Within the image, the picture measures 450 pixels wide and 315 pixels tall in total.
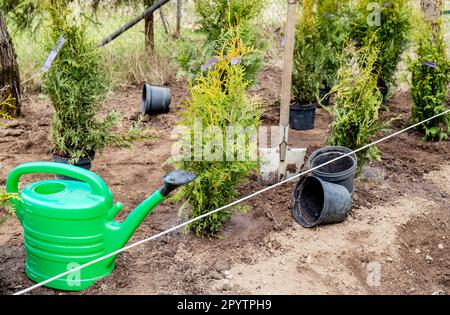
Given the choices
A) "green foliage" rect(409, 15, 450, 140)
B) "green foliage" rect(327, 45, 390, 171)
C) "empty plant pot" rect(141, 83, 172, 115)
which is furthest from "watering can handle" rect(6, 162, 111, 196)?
"green foliage" rect(409, 15, 450, 140)

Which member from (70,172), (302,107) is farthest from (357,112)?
(70,172)

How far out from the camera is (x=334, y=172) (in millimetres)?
4391

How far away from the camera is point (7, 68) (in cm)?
579

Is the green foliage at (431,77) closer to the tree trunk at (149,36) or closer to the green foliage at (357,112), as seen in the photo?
the green foliage at (357,112)

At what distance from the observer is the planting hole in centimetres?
303

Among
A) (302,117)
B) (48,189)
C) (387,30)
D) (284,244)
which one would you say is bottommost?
(284,244)

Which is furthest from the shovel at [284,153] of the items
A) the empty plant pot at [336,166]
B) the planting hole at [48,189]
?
the planting hole at [48,189]

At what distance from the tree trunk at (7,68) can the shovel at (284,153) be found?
3.10 metres

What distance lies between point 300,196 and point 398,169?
1417mm

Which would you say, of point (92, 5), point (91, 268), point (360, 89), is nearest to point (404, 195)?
point (360, 89)

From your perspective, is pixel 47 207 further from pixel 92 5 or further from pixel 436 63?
pixel 92 5

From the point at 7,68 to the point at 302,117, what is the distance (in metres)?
3.40

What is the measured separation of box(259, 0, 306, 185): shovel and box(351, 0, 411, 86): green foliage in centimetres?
221

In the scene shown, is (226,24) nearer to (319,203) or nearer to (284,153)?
(284,153)
